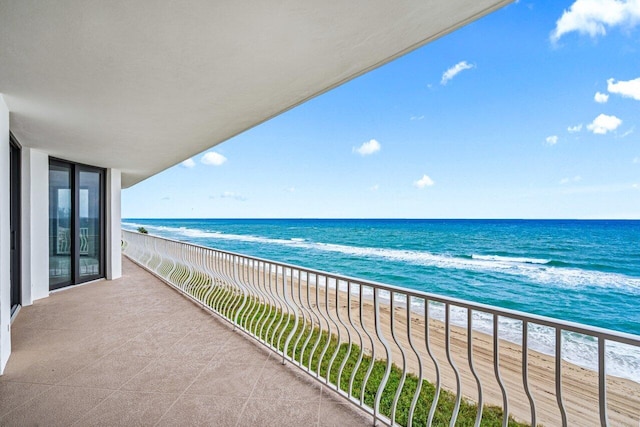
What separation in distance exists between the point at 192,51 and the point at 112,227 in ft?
18.6

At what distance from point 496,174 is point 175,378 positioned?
1055 inches

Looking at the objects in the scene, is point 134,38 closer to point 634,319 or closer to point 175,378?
point 175,378

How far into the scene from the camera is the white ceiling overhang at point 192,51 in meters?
1.45

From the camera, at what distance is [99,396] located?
2.17m

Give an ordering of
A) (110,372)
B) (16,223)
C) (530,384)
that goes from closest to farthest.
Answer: (110,372)
(530,384)
(16,223)

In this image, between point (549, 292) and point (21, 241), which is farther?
point (549, 292)

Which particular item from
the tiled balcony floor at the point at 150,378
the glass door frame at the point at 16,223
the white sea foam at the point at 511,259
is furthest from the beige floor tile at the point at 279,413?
the white sea foam at the point at 511,259

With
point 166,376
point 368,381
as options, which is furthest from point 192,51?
point 368,381

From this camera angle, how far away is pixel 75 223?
5.60m

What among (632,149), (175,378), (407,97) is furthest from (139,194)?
(632,149)

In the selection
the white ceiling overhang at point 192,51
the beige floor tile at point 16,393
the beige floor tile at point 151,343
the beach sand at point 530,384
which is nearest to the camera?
the white ceiling overhang at point 192,51

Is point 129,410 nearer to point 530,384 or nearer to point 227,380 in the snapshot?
point 227,380

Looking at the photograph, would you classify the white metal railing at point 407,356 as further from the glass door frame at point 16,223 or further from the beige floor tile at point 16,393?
the glass door frame at point 16,223

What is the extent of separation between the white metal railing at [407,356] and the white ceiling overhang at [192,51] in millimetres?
1440
